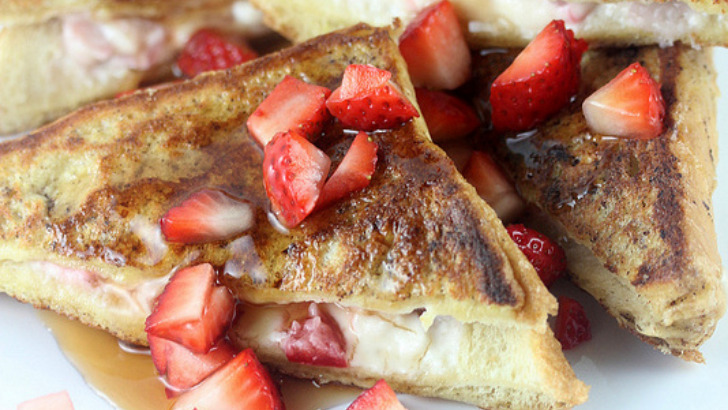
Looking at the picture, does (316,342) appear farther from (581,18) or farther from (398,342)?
(581,18)

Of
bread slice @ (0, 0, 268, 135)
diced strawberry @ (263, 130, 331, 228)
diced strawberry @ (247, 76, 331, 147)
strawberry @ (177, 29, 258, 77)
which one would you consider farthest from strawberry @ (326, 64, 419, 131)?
bread slice @ (0, 0, 268, 135)

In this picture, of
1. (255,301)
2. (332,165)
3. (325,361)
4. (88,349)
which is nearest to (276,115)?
(332,165)

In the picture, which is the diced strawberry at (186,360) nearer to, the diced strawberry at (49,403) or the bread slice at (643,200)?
the diced strawberry at (49,403)

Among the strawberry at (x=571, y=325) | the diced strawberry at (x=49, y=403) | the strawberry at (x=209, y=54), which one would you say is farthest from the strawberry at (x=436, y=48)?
the diced strawberry at (x=49, y=403)

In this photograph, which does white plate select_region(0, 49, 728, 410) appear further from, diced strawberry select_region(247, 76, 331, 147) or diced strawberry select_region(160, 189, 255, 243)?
diced strawberry select_region(247, 76, 331, 147)

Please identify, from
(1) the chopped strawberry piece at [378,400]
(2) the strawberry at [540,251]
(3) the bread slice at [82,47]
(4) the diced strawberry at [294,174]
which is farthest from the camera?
(3) the bread slice at [82,47]

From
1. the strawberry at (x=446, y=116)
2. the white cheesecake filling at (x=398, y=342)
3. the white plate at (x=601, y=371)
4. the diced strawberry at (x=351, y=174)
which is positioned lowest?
the white plate at (x=601, y=371)
